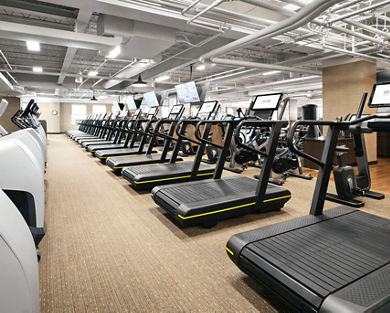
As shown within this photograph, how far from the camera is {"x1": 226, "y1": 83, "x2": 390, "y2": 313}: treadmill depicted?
4.19 ft

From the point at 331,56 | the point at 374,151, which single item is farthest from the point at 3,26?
the point at 374,151

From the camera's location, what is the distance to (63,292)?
1670 mm

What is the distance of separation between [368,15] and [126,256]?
5373 mm

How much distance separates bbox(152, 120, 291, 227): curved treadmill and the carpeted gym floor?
0.13 meters

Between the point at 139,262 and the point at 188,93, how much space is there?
1000 cm

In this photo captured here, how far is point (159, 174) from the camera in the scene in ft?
A: 12.9

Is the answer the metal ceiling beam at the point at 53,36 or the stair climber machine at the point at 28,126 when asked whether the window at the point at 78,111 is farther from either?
the stair climber machine at the point at 28,126

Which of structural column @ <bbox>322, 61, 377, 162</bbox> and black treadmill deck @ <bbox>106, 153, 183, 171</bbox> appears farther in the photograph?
structural column @ <bbox>322, 61, 377, 162</bbox>

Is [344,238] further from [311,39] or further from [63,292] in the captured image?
[311,39]

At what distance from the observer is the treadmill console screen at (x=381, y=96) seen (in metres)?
3.14

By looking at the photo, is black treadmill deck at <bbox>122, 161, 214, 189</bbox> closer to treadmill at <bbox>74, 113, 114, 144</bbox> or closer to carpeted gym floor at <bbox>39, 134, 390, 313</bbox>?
carpeted gym floor at <bbox>39, 134, 390, 313</bbox>

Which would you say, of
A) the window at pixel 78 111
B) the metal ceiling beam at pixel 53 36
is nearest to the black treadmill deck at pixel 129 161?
the metal ceiling beam at pixel 53 36

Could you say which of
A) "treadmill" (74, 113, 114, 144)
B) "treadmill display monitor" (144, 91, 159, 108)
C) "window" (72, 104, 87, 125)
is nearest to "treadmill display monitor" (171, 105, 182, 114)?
"treadmill" (74, 113, 114, 144)

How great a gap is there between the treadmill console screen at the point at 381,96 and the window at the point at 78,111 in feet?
79.3
